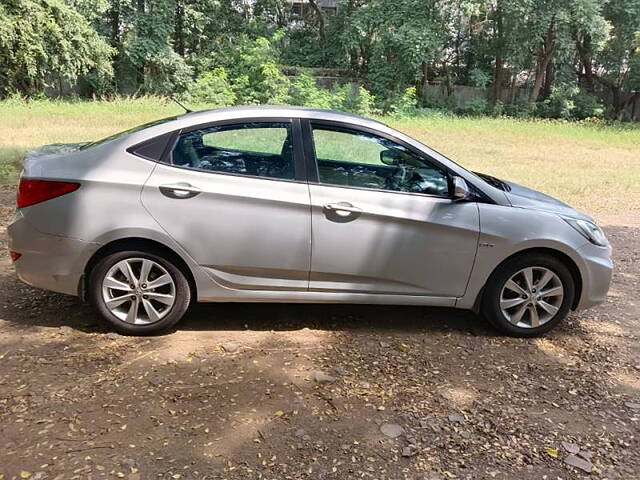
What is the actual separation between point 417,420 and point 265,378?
0.97 meters

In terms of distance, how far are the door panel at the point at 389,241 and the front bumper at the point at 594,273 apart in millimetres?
893

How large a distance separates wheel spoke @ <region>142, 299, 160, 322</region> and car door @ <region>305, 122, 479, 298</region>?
1114 mm

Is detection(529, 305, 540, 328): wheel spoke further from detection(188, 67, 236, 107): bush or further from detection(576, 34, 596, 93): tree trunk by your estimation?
detection(576, 34, 596, 93): tree trunk

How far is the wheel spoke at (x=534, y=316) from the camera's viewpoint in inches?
173

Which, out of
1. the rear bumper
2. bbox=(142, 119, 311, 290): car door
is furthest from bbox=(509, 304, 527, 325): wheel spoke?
the rear bumper

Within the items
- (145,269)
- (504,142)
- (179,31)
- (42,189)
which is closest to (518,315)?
(145,269)

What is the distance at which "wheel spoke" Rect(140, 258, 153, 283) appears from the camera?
3980 millimetres

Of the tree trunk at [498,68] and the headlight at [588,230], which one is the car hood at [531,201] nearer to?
the headlight at [588,230]

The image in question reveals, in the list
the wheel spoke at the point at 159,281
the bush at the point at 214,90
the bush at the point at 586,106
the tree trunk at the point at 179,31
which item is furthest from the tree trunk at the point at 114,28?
the wheel spoke at the point at 159,281

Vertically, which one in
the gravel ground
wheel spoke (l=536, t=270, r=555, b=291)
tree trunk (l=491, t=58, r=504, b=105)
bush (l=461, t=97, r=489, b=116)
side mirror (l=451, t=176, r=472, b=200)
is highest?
tree trunk (l=491, t=58, r=504, b=105)

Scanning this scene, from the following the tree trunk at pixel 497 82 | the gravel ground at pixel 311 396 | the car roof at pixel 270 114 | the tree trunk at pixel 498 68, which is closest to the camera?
the gravel ground at pixel 311 396

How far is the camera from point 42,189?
154 inches

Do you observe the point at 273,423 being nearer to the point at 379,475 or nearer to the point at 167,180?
the point at 379,475

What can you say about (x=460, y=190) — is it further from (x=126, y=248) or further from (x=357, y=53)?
(x=357, y=53)
